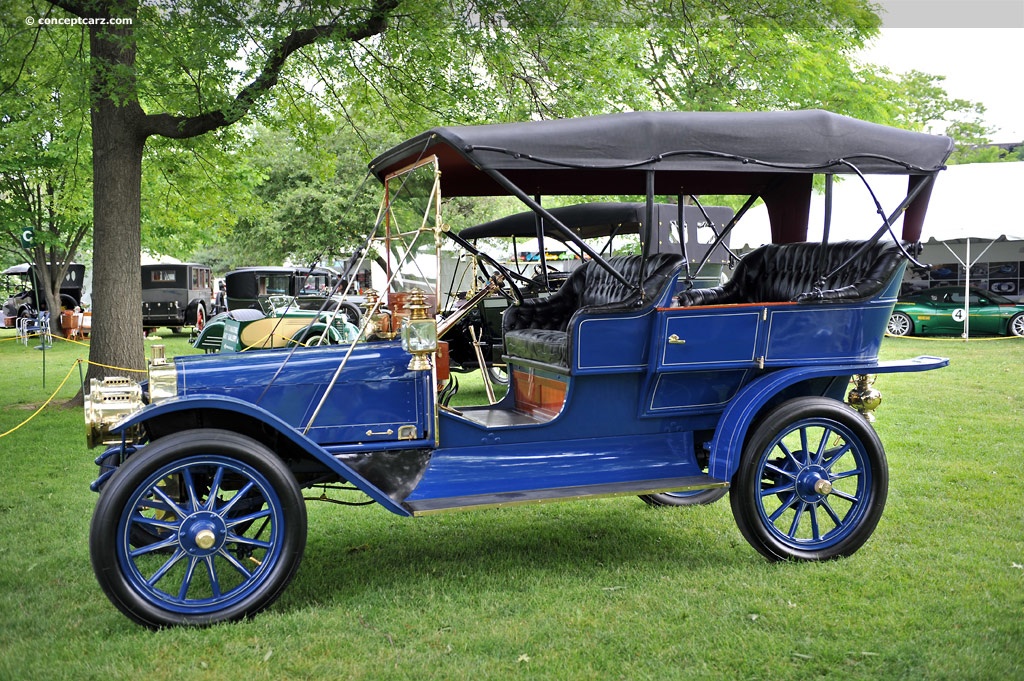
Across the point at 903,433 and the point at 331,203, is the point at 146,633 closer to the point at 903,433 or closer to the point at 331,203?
the point at 903,433

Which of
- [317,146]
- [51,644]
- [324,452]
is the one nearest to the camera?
[51,644]

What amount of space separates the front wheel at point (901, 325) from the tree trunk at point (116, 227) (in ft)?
47.0

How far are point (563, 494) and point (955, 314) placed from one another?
1586cm

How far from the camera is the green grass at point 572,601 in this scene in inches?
131

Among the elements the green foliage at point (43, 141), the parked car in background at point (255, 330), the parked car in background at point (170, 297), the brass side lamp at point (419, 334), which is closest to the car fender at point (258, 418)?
the brass side lamp at point (419, 334)

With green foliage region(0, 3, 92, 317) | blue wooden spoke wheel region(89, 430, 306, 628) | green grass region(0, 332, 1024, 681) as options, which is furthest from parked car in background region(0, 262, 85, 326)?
blue wooden spoke wheel region(89, 430, 306, 628)

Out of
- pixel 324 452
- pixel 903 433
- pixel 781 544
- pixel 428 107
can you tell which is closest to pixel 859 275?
pixel 781 544

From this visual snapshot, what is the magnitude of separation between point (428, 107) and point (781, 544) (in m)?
6.97

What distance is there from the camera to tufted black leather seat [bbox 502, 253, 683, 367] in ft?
15.2

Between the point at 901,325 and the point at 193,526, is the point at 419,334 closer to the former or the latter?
the point at 193,526

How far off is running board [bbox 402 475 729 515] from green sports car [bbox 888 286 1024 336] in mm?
14913

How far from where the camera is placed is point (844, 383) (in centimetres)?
480

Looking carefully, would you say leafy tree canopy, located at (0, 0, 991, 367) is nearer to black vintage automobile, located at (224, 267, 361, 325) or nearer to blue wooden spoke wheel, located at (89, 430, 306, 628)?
blue wooden spoke wheel, located at (89, 430, 306, 628)

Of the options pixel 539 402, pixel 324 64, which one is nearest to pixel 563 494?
pixel 539 402
